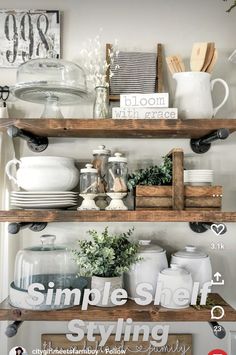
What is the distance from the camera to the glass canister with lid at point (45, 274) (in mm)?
1120

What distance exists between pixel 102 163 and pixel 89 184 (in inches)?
3.4

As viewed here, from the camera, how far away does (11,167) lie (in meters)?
1.24

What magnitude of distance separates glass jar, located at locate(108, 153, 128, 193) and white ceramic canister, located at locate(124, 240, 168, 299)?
7.7 inches

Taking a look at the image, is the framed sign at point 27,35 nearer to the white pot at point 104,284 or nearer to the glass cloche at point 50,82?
the glass cloche at point 50,82

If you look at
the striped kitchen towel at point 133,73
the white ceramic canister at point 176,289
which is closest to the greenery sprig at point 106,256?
the white ceramic canister at point 176,289

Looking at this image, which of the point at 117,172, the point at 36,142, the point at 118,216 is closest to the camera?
the point at 118,216

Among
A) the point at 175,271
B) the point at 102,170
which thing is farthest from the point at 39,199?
the point at 175,271

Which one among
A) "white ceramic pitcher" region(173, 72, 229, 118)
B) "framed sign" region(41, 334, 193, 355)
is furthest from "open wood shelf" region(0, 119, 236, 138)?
"framed sign" region(41, 334, 193, 355)

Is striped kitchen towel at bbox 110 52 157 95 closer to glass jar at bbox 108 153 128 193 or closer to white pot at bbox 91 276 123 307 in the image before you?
glass jar at bbox 108 153 128 193

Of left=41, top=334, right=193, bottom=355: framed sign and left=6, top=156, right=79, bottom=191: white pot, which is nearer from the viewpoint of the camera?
left=6, top=156, right=79, bottom=191: white pot

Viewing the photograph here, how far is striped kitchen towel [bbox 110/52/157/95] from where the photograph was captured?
4.14 feet

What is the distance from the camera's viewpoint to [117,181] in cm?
116

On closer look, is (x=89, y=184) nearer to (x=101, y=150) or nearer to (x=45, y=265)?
(x=101, y=150)

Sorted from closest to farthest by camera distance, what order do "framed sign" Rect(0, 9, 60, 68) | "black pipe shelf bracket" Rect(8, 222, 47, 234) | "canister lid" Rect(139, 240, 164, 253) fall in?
"black pipe shelf bracket" Rect(8, 222, 47, 234) < "canister lid" Rect(139, 240, 164, 253) < "framed sign" Rect(0, 9, 60, 68)
